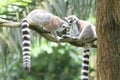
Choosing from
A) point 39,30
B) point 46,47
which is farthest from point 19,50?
point 46,47

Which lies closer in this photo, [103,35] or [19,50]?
[103,35]

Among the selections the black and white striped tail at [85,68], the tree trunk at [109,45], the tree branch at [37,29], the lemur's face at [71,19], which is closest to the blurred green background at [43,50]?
the lemur's face at [71,19]

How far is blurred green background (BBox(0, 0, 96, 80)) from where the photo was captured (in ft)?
14.5

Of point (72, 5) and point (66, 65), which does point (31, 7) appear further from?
point (66, 65)

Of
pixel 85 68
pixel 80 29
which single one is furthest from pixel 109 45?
pixel 80 29

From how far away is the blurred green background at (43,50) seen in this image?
4.41 meters

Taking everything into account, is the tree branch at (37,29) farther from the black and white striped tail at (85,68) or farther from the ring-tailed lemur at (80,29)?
the ring-tailed lemur at (80,29)

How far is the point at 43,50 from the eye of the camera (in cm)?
804

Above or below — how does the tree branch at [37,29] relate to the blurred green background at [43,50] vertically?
below

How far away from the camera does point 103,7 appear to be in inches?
117

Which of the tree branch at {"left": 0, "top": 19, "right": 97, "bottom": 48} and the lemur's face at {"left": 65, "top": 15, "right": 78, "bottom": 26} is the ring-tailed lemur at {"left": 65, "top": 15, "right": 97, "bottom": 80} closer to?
the lemur's face at {"left": 65, "top": 15, "right": 78, "bottom": 26}

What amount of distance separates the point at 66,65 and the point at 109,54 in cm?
591

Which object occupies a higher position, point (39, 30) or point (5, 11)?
point (5, 11)

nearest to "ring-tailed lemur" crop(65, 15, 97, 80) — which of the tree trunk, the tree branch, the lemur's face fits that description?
the lemur's face
